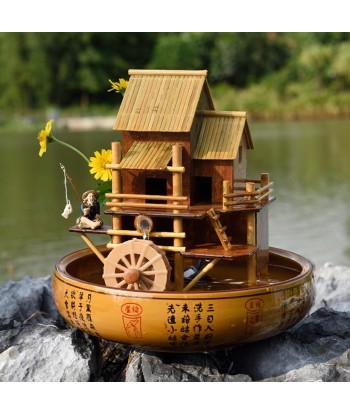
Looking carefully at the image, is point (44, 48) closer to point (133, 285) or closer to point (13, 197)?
point (13, 197)

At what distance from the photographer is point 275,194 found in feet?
30.1

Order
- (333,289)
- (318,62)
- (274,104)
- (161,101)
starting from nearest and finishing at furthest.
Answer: (161,101)
(333,289)
(274,104)
(318,62)

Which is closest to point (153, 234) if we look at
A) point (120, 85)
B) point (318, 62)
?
point (120, 85)

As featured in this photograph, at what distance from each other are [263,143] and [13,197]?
6494 millimetres

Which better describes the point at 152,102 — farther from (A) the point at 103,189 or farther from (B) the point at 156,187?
(A) the point at 103,189

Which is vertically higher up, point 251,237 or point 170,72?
point 170,72

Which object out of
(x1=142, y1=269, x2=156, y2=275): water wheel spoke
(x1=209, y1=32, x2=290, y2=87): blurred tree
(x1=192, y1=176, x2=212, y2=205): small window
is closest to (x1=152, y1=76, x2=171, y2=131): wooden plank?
(x1=192, y1=176, x2=212, y2=205): small window

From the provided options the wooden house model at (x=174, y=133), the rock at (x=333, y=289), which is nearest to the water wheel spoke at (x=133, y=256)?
the wooden house model at (x=174, y=133)

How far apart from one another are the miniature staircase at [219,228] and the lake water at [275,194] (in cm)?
294

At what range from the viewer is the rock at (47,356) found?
3.13 metres

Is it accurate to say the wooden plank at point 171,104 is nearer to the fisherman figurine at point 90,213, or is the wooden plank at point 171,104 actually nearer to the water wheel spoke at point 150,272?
the fisherman figurine at point 90,213

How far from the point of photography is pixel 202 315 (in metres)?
2.94

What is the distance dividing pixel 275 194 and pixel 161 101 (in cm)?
608

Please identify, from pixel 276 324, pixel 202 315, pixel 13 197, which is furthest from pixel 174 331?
pixel 13 197
